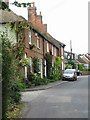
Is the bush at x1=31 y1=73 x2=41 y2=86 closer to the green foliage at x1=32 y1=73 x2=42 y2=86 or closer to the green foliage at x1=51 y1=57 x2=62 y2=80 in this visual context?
the green foliage at x1=32 y1=73 x2=42 y2=86

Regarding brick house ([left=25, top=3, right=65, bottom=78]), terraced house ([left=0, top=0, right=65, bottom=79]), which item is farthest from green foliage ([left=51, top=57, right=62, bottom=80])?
brick house ([left=25, top=3, right=65, bottom=78])

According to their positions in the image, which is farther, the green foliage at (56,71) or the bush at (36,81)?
the green foliage at (56,71)

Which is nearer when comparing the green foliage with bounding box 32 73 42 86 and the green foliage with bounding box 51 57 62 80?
the green foliage with bounding box 32 73 42 86

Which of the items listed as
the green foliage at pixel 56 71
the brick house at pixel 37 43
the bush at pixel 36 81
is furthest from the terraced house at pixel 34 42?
the green foliage at pixel 56 71

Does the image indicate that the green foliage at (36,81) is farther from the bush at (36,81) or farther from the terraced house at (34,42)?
the terraced house at (34,42)

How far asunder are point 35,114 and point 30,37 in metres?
23.8

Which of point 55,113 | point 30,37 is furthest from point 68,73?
point 55,113

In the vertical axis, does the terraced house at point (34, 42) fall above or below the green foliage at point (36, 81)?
above

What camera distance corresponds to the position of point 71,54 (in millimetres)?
111250

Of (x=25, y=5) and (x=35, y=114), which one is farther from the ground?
(x=25, y=5)

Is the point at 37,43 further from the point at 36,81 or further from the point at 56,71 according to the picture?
the point at 56,71

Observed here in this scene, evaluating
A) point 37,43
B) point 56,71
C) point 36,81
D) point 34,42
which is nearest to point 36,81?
point 36,81

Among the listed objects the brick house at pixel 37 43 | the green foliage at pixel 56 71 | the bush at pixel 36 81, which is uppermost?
the brick house at pixel 37 43

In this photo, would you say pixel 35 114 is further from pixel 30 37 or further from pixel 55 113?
pixel 30 37
